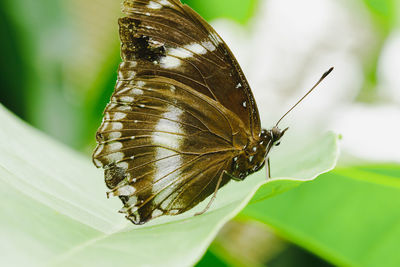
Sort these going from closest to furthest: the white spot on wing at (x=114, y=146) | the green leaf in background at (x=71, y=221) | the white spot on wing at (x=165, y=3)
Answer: the green leaf in background at (x=71, y=221) → the white spot on wing at (x=165, y=3) → the white spot on wing at (x=114, y=146)

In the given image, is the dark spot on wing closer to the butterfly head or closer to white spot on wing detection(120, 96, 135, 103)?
white spot on wing detection(120, 96, 135, 103)

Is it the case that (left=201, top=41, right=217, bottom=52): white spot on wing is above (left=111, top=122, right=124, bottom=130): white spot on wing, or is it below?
above

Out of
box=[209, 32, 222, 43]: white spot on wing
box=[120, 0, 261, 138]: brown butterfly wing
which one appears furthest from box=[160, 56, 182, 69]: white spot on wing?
box=[209, 32, 222, 43]: white spot on wing

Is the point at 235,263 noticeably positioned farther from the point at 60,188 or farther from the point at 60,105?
the point at 60,105

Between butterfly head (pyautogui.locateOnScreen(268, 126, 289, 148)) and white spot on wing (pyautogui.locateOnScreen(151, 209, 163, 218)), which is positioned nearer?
white spot on wing (pyautogui.locateOnScreen(151, 209, 163, 218))

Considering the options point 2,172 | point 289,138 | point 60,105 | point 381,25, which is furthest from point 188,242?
point 381,25

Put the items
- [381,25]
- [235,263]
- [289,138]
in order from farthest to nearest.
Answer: [381,25] < [289,138] < [235,263]

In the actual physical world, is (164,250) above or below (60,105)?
above

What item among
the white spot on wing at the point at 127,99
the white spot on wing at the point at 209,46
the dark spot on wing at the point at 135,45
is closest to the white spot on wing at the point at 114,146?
the white spot on wing at the point at 127,99

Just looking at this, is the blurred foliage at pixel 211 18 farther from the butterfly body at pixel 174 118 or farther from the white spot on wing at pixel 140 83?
the white spot on wing at pixel 140 83
